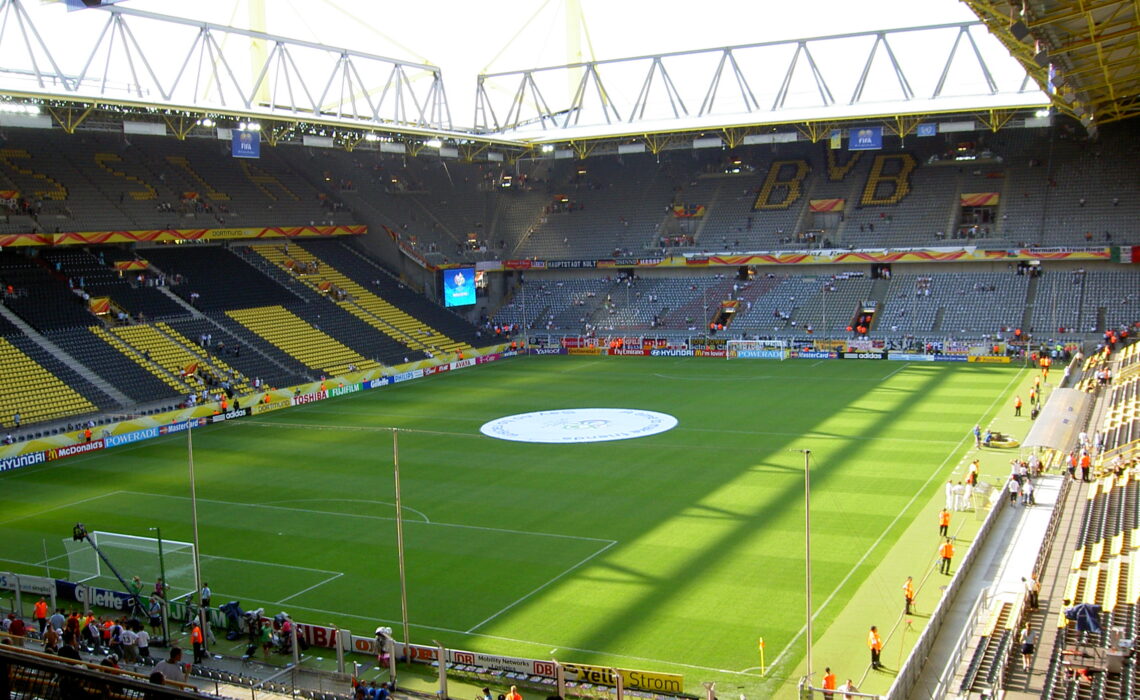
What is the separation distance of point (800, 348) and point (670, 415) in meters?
22.1

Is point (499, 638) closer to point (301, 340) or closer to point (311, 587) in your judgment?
point (311, 587)

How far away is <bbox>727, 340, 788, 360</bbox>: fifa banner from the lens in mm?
64375

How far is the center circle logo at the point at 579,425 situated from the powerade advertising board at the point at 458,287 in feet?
A: 91.3

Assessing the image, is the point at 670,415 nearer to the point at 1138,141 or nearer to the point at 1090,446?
the point at 1090,446

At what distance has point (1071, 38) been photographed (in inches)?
1184

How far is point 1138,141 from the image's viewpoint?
64.9m

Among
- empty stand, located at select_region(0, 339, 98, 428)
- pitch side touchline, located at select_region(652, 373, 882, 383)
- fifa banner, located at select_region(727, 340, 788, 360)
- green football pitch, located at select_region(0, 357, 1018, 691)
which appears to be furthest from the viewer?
fifa banner, located at select_region(727, 340, 788, 360)

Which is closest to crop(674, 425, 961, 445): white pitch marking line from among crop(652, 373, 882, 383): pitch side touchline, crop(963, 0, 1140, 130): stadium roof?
crop(963, 0, 1140, 130): stadium roof

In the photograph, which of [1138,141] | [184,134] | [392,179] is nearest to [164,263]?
[184,134]

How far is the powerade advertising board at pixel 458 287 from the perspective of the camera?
73312 mm

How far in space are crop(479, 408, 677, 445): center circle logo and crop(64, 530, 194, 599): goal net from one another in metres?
18.3

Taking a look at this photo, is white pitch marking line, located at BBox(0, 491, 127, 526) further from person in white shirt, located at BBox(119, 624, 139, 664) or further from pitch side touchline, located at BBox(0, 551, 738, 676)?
person in white shirt, located at BBox(119, 624, 139, 664)

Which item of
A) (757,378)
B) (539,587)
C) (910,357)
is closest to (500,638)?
(539,587)

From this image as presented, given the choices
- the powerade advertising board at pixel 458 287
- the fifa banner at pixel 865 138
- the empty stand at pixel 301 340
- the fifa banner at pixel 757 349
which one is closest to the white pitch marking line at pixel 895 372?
the fifa banner at pixel 757 349
